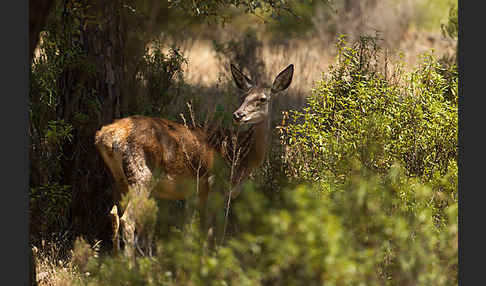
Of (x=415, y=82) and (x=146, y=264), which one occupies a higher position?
(x=415, y=82)

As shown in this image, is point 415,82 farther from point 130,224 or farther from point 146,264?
point 146,264

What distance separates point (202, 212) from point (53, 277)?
1807 mm

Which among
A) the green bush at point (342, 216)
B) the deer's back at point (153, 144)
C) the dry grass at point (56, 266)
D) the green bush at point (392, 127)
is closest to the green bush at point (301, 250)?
the green bush at point (342, 216)

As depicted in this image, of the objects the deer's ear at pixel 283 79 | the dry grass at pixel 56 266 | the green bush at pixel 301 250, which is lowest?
the dry grass at pixel 56 266

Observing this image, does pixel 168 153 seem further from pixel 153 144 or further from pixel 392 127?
pixel 392 127

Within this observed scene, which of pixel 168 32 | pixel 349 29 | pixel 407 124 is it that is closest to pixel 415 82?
pixel 407 124

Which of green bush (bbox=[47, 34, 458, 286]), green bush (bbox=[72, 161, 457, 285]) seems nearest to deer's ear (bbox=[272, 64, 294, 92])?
green bush (bbox=[47, 34, 458, 286])

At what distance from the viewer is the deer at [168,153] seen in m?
6.20

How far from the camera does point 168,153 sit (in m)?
6.55

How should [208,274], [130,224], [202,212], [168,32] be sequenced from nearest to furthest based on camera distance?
[208,274]
[130,224]
[202,212]
[168,32]

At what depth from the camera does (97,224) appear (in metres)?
7.43

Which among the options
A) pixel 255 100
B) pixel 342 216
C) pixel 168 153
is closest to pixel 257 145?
pixel 255 100

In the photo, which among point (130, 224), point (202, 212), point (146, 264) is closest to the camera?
point (146, 264)

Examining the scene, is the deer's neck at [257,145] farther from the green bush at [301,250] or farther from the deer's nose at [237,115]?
the green bush at [301,250]
